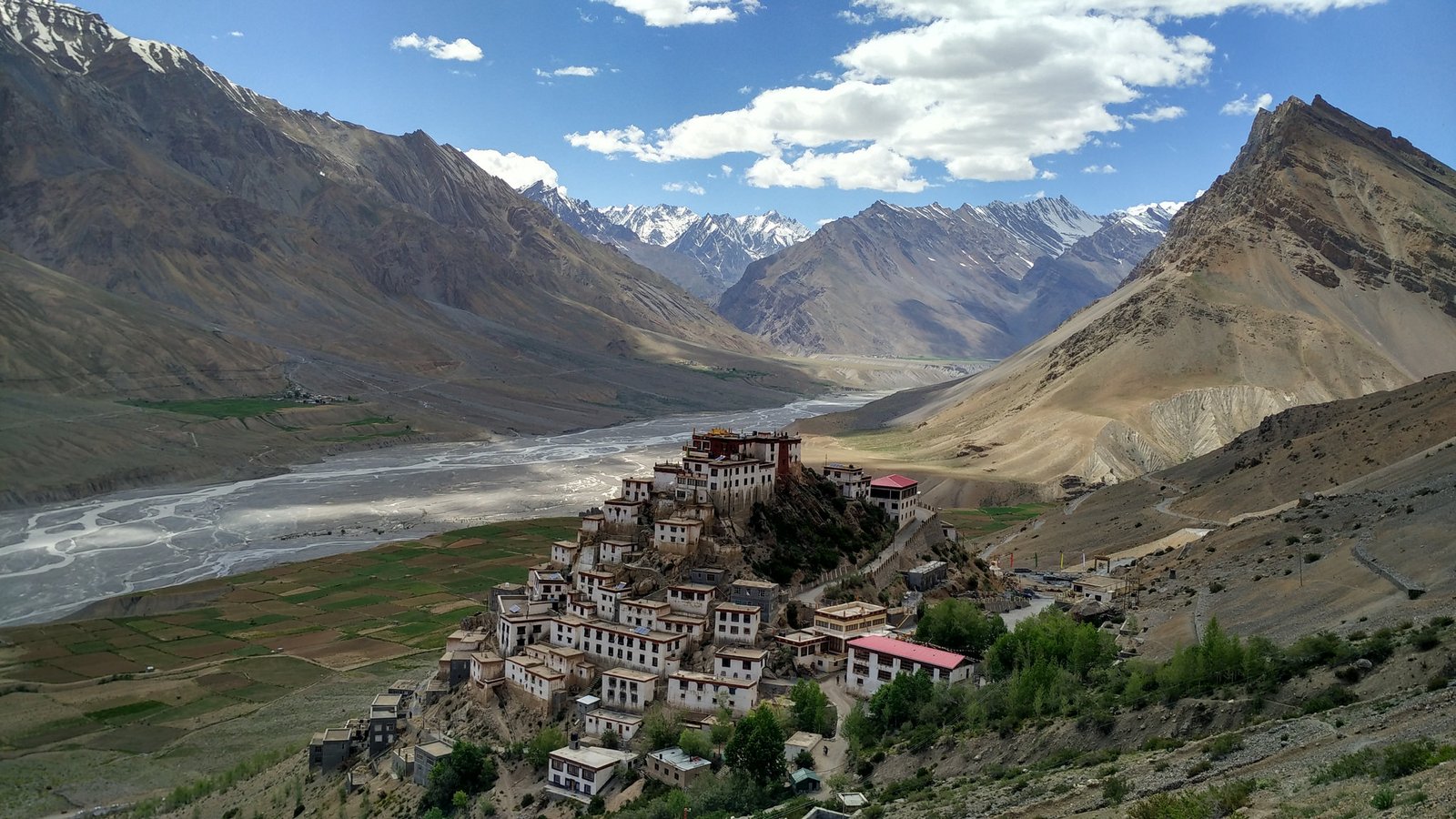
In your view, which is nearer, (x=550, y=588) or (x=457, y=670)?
(x=457, y=670)

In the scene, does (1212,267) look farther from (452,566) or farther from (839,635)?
(839,635)

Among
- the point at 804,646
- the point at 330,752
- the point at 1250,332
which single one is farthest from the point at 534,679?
the point at 1250,332

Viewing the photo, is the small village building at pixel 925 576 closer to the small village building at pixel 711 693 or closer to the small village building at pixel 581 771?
the small village building at pixel 711 693

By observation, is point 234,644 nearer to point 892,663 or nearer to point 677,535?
point 677,535

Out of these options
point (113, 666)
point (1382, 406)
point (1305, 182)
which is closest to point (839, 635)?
point (113, 666)

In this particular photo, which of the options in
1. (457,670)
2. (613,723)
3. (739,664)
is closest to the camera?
(613,723)

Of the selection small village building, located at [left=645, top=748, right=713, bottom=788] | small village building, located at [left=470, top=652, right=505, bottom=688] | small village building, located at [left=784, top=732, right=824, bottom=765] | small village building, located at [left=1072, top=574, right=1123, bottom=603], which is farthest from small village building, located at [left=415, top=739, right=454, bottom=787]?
small village building, located at [left=1072, top=574, right=1123, bottom=603]
